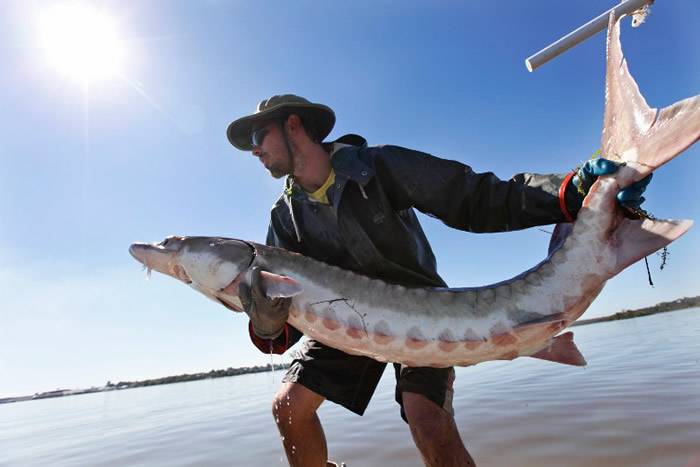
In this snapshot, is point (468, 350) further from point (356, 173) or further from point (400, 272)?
point (356, 173)

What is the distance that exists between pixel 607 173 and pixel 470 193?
80 centimetres

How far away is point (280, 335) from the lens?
144 inches

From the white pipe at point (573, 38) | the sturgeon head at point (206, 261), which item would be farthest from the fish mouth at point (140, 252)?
the white pipe at point (573, 38)

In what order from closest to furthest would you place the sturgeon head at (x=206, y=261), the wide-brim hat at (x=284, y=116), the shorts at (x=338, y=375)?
the sturgeon head at (x=206, y=261), the shorts at (x=338, y=375), the wide-brim hat at (x=284, y=116)

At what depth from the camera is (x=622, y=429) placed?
4457mm

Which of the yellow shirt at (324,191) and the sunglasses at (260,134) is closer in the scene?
the yellow shirt at (324,191)

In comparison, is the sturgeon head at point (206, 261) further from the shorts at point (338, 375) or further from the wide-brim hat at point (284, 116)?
the wide-brim hat at point (284, 116)

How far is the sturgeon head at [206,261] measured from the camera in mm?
3277

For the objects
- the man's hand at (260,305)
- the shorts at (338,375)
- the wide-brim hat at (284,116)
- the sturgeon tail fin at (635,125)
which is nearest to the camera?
the sturgeon tail fin at (635,125)

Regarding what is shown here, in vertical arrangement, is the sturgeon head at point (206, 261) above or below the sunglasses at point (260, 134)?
below

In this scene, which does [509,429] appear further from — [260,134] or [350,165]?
[260,134]

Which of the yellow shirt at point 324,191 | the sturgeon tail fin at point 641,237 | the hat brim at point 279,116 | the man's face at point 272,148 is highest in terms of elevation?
the hat brim at point 279,116

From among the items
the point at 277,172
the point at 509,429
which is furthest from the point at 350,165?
the point at 509,429

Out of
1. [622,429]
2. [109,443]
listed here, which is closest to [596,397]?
[622,429]
